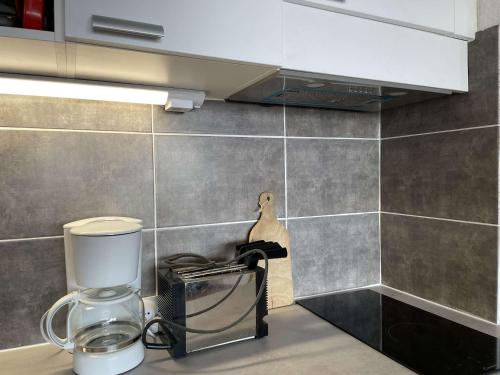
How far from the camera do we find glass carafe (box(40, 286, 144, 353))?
31.0 inches

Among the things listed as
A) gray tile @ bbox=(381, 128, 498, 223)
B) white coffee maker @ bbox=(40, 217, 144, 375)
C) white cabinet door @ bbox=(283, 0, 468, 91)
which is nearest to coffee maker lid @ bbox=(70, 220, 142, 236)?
white coffee maker @ bbox=(40, 217, 144, 375)

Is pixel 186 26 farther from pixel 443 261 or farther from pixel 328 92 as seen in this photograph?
pixel 443 261

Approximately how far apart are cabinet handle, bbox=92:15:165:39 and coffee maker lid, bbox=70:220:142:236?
0.38 meters

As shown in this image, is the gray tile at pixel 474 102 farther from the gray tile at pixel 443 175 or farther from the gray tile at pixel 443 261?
the gray tile at pixel 443 261

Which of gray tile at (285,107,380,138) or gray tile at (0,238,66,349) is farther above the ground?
gray tile at (285,107,380,138)

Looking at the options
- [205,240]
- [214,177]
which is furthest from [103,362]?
[214,177]

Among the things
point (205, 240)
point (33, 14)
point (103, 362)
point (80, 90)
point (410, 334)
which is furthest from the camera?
point (205, 240)

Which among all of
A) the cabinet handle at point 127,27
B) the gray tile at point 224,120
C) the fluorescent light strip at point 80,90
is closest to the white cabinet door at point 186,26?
the cabinet handle at point 127,27

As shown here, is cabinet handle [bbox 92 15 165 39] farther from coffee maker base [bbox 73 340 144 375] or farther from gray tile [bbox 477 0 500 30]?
gray tile [bbox 477 0 500 30]

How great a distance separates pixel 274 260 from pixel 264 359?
344 millimetres

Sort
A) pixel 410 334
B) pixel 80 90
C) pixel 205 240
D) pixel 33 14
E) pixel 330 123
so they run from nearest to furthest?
pixel 33 14 < pixel 80 90 < pixel 410 334 < pixel 205 240 < pixel 330 123

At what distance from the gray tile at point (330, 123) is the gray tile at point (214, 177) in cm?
9

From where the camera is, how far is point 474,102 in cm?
100

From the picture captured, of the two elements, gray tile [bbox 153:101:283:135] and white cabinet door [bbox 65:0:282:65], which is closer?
white cabinet door [bbox 65:0:282:65]
